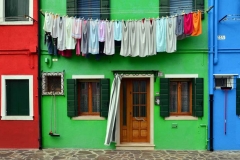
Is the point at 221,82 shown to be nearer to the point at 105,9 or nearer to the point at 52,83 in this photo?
the point at 105,9

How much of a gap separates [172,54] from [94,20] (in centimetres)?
283

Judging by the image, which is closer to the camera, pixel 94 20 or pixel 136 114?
pixel 94 20

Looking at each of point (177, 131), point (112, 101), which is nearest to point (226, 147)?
point (177, 131)

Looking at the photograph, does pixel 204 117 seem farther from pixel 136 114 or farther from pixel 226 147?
pixel 136 114

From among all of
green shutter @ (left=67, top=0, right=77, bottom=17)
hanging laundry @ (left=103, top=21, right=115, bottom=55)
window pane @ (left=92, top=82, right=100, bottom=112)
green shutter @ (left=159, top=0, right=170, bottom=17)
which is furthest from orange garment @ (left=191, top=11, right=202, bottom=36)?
green shutter @ (left=67, top=0, right=77, bottom=17)

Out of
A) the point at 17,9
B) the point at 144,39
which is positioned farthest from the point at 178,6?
the point at 17,9

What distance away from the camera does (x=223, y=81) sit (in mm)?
7980

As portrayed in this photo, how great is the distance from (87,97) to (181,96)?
3.31 meters

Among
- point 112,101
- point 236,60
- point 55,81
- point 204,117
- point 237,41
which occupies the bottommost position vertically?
point 204,117

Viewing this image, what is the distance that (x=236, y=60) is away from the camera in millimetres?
7777

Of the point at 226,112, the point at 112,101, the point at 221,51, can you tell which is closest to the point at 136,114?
the point at 112,101

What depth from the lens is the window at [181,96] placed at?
25.5ft

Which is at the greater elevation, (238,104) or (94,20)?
(94,20)

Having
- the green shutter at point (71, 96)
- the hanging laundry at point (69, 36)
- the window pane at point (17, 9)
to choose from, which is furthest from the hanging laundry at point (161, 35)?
the window pane at point (17, 9)
